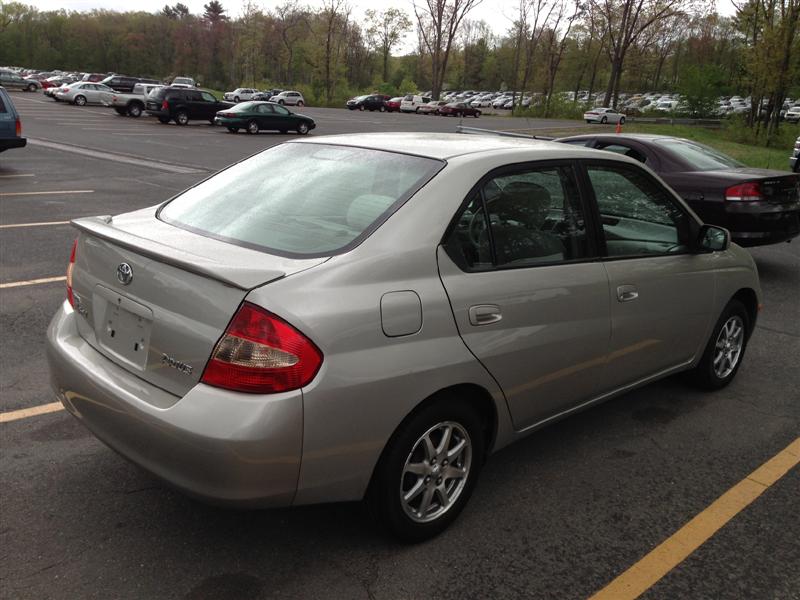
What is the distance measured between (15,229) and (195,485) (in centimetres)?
768

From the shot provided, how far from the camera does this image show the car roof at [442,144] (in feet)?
10.9

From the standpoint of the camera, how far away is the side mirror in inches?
166

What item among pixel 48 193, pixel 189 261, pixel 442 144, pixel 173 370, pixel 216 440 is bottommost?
pixel 48 193

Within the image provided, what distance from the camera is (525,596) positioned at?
2.69 meters

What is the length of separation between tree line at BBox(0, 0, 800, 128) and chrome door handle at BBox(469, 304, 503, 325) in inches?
2026

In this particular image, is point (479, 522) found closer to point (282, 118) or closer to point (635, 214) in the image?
point (635, 214)

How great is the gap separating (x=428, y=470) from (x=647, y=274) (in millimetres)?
1735

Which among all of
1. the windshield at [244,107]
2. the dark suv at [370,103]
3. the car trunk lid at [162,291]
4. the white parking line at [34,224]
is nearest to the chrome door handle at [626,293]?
the car trunk lid at [162,291]

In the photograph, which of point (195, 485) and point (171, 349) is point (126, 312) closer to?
point (171, 349)

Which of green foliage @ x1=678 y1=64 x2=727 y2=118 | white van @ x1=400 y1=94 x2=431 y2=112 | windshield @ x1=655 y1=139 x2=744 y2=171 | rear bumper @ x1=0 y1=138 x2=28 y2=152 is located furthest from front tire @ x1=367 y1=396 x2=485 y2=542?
white van @ x1=400 y1=94 x2=431 y2=112

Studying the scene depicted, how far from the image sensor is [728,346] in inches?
189

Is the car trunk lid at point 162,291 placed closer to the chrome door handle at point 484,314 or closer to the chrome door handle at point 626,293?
the chrome door handle at point 484,314

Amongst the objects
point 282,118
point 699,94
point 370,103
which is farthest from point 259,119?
point 699,94

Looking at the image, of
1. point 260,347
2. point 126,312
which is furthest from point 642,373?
point 126,312
